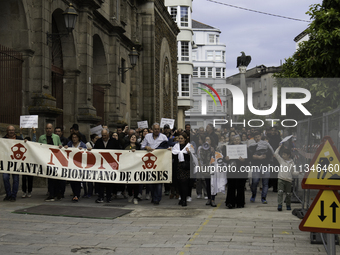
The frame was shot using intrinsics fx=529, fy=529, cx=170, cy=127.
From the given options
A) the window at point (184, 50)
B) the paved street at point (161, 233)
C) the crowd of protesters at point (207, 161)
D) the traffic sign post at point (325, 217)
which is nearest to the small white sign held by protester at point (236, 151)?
the crowd of protesters at point (207, 161)

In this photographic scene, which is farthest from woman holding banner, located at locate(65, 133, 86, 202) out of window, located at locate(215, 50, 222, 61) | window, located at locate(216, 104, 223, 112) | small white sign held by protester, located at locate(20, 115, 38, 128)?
window, located at locate(215, 50, 222, 61)

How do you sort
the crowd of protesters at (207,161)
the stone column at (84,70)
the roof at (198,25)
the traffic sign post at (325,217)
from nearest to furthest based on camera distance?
1. the traffic sign post at (325,217)
2. the crowd of protesters at (207,161)
3. the stone column at (84,70)
4. the roof at (198,25)

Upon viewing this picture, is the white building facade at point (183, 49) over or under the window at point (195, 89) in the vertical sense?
over

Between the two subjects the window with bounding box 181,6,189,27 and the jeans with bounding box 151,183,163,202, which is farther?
the window with bounding box 181,6,189,27

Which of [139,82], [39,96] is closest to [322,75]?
[39,96]

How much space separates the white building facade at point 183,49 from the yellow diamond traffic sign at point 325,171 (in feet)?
152

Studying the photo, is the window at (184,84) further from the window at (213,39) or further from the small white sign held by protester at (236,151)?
the window at (213,39)

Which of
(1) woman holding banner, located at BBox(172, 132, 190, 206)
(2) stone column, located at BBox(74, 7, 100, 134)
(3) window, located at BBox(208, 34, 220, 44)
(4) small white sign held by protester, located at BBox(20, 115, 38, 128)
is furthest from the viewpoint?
(3) window, located at BBox(208, 34, 220, 44)

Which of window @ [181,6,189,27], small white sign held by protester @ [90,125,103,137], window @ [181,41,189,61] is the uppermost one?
window @ [181,6,189,27]

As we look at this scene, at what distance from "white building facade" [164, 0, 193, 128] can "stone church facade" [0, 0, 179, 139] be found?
19111 millimetres

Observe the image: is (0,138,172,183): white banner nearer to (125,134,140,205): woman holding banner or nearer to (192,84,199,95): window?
(125,134,140,205): woman holding banner

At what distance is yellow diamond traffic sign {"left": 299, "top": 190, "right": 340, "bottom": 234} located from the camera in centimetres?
566

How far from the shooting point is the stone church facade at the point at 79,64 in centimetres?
1578

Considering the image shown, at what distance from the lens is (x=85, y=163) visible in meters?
13.2
